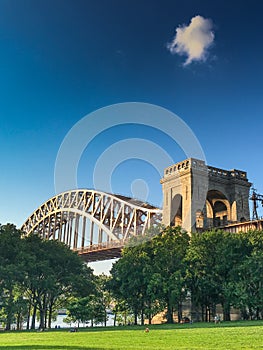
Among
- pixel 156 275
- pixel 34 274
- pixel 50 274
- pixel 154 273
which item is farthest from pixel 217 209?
pixel 34 274

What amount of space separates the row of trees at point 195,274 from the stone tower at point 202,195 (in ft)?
27.7

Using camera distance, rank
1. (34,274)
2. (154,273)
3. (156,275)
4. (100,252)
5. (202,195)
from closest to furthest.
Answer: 1. (156,275)
2. (154,273)
3. (34,274)
4. (202,195)
5. (100,252)

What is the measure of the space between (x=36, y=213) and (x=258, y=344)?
107 m

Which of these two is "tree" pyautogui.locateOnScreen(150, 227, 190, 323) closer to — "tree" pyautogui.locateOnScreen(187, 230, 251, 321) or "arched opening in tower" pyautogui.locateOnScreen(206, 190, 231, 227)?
"tree" pyautogui.locateOnScreen(187, 230, 251, 321)

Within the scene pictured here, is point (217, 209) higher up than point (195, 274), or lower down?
higher up

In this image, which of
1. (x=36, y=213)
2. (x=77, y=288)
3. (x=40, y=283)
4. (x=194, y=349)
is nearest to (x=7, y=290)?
(x=40, y=283)

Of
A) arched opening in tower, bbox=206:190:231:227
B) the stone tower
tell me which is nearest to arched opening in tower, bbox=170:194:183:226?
the stone tower

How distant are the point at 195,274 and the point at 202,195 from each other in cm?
1568

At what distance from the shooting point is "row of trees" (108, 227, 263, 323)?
4603cm

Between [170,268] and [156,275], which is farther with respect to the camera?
[170,268]

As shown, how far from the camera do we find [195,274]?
164 ft

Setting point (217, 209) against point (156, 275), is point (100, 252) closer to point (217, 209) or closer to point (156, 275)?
point (217, 209)

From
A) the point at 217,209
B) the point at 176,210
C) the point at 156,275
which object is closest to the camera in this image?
the point at 156,275

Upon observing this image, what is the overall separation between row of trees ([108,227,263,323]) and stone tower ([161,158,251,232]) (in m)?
8.45
